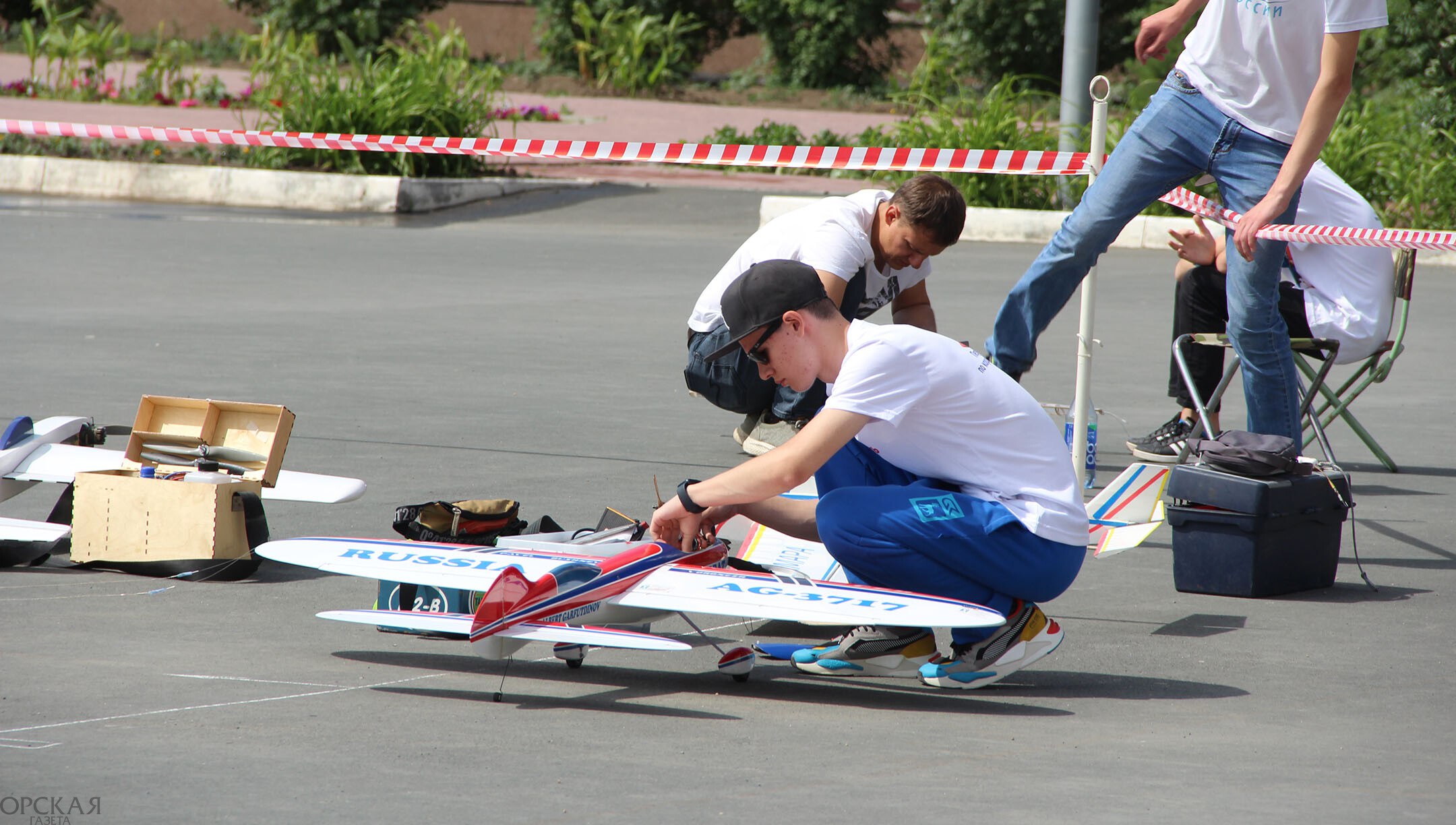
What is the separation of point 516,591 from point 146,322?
7.06 meters

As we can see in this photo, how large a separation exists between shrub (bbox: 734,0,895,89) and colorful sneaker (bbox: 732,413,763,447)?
22900 millimetres

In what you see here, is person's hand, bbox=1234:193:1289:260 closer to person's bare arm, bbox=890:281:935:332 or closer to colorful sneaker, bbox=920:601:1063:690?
person's bare arm, bbox=890:281:935:332

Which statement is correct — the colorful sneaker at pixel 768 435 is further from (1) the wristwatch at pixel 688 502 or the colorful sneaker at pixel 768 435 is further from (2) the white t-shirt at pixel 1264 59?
(1) the wristwatch at pixel 688 502

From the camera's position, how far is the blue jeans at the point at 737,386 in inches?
251

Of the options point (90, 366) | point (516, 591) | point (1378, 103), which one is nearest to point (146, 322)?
point (90, 366)

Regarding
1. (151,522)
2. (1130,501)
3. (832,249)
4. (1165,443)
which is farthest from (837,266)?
(151,522)

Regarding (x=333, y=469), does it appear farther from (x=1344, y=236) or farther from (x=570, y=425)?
(x=1344, y=236)

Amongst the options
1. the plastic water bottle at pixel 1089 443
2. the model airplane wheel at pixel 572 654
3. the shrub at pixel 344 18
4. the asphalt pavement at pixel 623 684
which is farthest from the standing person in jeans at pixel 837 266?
the shrub at pixel 344 18

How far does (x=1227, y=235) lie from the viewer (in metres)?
5.48

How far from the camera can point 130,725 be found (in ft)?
10.9

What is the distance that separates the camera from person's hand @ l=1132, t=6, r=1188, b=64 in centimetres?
581

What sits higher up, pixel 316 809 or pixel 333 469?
pixel 316 809

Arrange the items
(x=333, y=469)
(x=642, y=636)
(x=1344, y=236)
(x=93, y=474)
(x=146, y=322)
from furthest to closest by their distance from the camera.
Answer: (x=146, y=322) → (x=333, y=469) → (x=1344, y=236) → (x=93, y=474) → (x=642, y=636)

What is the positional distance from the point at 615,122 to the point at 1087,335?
18.6 m
